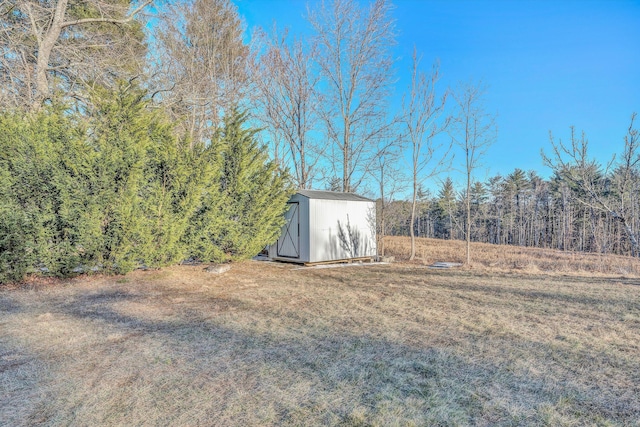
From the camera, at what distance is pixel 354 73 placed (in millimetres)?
12680

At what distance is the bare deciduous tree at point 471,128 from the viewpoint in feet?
34.3

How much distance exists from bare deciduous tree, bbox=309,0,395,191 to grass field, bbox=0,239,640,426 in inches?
342

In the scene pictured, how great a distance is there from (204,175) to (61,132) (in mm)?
2513

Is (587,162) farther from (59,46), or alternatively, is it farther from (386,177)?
(59,46)

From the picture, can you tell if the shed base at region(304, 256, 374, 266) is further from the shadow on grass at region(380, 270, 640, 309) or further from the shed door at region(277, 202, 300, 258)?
the shadow on grass at region(380, 270, 640, 309)

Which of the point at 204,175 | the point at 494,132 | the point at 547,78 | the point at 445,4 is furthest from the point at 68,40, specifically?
the point at 547,78

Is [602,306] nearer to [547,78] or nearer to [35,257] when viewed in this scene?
[547,78]

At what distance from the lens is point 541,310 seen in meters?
4.36

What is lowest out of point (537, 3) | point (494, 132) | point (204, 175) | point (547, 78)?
point (204, 175)

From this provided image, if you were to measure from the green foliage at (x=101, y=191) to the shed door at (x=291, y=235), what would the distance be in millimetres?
2724

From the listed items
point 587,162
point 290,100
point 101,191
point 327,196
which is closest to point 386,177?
point 327,196

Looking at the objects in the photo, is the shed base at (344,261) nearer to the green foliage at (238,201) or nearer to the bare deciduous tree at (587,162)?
the green foliage at (238,201)

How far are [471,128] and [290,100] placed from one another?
767cm

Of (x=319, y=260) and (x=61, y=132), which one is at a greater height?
(x=61, y=132)
